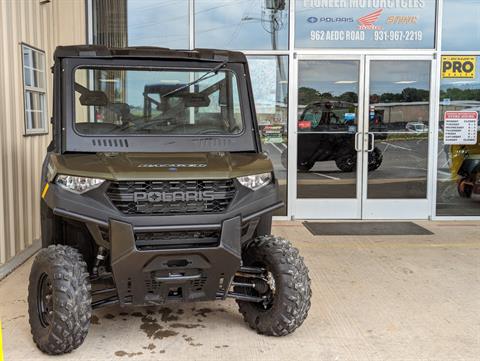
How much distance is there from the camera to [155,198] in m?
3.50

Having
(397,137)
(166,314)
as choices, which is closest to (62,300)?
(166,314)

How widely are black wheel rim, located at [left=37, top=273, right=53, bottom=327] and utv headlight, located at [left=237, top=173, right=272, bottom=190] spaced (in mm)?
1463

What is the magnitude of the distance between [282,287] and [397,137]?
16.8 ft

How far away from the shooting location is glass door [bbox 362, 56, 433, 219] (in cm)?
820

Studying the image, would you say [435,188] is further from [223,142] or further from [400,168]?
[223,142]

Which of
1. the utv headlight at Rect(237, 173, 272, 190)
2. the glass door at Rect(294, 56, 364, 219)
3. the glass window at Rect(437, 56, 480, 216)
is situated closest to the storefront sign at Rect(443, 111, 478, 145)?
the glass window at Rect(437, 56, 480, 216)

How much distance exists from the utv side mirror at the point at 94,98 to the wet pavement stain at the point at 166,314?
1749mm

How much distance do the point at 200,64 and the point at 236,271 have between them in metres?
1.61

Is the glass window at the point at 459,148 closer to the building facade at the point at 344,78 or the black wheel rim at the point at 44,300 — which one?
the building facade at the point at 344,78

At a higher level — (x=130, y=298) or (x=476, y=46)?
(x=476, y=46)

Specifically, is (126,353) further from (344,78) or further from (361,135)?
(344,78)

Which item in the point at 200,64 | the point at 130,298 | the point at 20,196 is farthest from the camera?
the point at 20,196

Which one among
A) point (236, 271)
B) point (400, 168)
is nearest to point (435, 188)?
point (400, 168)

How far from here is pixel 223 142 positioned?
162 inches
